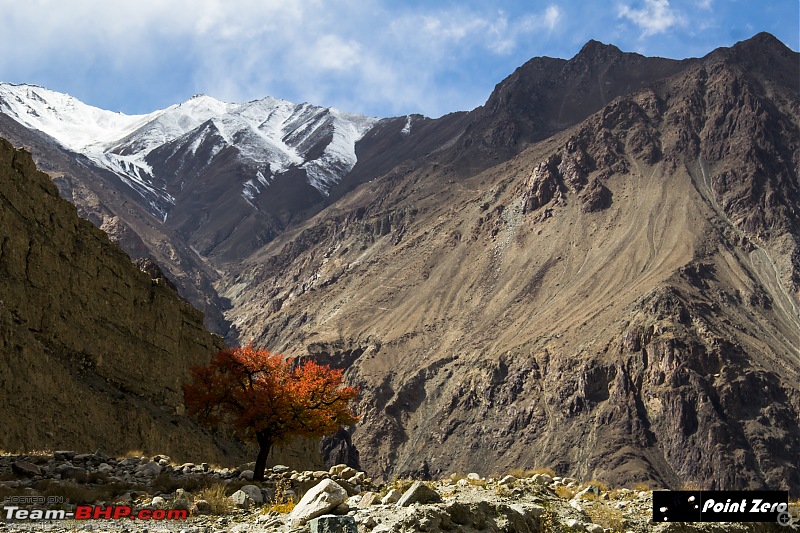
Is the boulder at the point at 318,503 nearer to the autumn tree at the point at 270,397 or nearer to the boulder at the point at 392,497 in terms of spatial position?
the boulder at the point at 392,497

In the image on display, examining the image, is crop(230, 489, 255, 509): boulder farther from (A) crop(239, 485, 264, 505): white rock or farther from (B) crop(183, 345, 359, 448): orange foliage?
(B) crop(183, 345, 359, 448): orange foliage

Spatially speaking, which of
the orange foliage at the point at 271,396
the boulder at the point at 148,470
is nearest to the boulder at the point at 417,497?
the boulder at the point at 148,470

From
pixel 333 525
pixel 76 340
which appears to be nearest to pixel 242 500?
pixel 333 525

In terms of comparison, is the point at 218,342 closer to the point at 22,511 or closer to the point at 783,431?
the point at 22,511

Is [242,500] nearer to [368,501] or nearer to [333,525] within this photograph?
[368,501]

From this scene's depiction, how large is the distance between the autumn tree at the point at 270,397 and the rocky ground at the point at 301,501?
1585 mm

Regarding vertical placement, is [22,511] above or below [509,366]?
below

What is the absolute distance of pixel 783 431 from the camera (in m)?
166

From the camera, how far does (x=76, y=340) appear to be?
130 ft

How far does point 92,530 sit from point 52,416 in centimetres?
2044

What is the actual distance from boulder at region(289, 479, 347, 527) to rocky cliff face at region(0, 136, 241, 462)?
61.2ft

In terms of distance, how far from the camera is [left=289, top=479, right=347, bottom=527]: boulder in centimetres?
1593

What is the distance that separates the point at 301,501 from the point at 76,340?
26.4 meters

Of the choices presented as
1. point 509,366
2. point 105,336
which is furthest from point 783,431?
point 105,336
